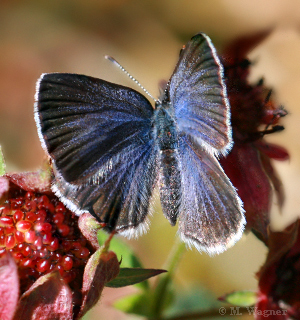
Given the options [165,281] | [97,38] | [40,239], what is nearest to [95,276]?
[40,239]

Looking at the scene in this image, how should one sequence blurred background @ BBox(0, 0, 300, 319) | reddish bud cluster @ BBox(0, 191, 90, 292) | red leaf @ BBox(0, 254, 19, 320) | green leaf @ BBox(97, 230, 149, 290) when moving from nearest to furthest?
red leaf @ BBox(0, 254, 19, 320) → reddish bud cluster @ BBox(0, 191, 90, 292) → green leaf @ BBox(97, 230, 149, 290) → blurred background @ BBox(0, 0, 300, 319)

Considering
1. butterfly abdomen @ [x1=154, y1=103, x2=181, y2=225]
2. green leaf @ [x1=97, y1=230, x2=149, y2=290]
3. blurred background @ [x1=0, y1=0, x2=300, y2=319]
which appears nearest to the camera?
butterfly abdomen @ [x1=154, y1=103, x2=181, y2=225]

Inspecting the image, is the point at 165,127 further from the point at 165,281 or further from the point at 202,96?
the point at 165,281

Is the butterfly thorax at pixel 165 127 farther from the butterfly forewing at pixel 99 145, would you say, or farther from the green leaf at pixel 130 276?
the green leaf at pixel 130 276

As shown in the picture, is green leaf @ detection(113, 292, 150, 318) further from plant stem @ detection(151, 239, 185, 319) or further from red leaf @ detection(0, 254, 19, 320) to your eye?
red leaf @ detection(0, 254, 19, 320)

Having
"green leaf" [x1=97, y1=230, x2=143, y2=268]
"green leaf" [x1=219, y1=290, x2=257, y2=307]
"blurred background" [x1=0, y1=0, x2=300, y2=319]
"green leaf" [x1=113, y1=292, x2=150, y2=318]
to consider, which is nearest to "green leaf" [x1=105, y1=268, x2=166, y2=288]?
"green leaf" [x1=219, y1=290, x2=257, y2=307]

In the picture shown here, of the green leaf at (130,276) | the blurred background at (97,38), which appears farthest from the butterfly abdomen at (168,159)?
the blurred background at (97,38)
